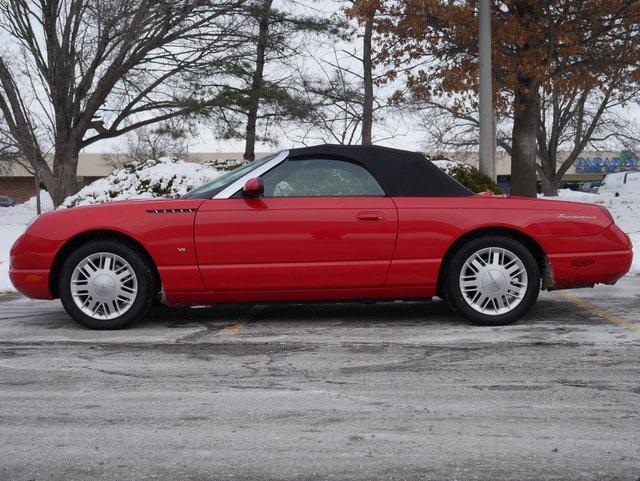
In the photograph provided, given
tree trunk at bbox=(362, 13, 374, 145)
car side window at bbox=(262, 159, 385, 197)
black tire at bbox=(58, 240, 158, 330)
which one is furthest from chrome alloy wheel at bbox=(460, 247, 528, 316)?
tree trunk at bbox=(362, 13, 374, 145)

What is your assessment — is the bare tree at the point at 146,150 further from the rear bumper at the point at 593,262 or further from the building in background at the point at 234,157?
the rear bumper at the point at 593,262

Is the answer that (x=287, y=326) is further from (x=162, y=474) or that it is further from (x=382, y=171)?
(x=162, y=474)

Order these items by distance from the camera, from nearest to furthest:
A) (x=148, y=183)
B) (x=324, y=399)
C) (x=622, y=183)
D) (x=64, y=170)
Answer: (x=324, y=399) < (x=148, y=183) < (x=64, y=170) < (x=622, y=183)

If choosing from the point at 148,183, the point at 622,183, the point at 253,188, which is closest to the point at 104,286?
the point at 253,188

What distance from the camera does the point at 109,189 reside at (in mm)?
12219

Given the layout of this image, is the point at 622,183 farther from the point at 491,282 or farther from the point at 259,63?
the point at 491,282

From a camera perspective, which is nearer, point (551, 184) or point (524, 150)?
point (524, 150)

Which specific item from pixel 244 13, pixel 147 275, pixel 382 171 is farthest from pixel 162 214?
pixel 244 13

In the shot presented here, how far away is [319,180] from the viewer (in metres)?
6.36

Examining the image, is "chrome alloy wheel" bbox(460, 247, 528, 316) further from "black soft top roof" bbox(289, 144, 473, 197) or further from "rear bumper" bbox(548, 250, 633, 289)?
"black soft top roof" bbox(289, 144, 473, 197)

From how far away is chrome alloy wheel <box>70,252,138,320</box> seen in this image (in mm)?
6234

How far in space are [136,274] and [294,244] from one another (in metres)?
1.20

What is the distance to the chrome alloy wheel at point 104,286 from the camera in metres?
6.23

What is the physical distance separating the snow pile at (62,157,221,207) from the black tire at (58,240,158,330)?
5.51 m
